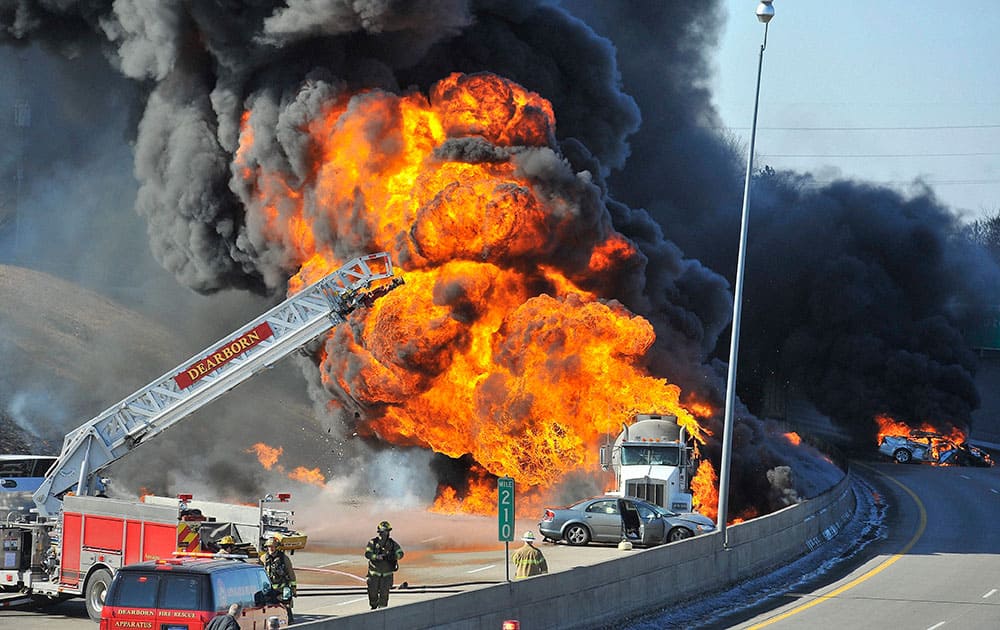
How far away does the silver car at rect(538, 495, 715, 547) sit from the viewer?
30547 millimetres

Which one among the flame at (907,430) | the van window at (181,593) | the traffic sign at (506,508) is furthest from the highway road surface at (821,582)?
the flame at (907,430)

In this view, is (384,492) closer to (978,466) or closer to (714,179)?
(978,466)

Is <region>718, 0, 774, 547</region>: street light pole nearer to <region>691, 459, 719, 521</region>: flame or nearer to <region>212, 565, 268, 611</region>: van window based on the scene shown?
<region>691, 459, 719, 521</region>: flame

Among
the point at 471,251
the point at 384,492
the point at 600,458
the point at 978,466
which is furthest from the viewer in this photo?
the point at 978,466

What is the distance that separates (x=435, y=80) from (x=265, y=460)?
54.0 ft

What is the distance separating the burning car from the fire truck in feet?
117

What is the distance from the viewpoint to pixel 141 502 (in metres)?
24.2

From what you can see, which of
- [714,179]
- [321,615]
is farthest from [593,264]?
[714,179]

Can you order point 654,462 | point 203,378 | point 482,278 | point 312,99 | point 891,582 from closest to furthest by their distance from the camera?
point 891,582 → point 203,378 → point 654,462 → point 482,278 → point 312,99

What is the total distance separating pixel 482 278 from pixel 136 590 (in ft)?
66.7

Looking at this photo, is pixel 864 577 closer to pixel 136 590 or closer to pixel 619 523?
pixel 619 523

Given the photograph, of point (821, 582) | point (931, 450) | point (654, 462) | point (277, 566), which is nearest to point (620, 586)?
point (277, 566)

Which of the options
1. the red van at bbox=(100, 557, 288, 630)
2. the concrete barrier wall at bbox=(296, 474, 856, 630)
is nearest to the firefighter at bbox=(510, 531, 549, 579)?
the concrete barrier wall at bbox=(296, 474, 856, 630)

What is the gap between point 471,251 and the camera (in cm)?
3628
